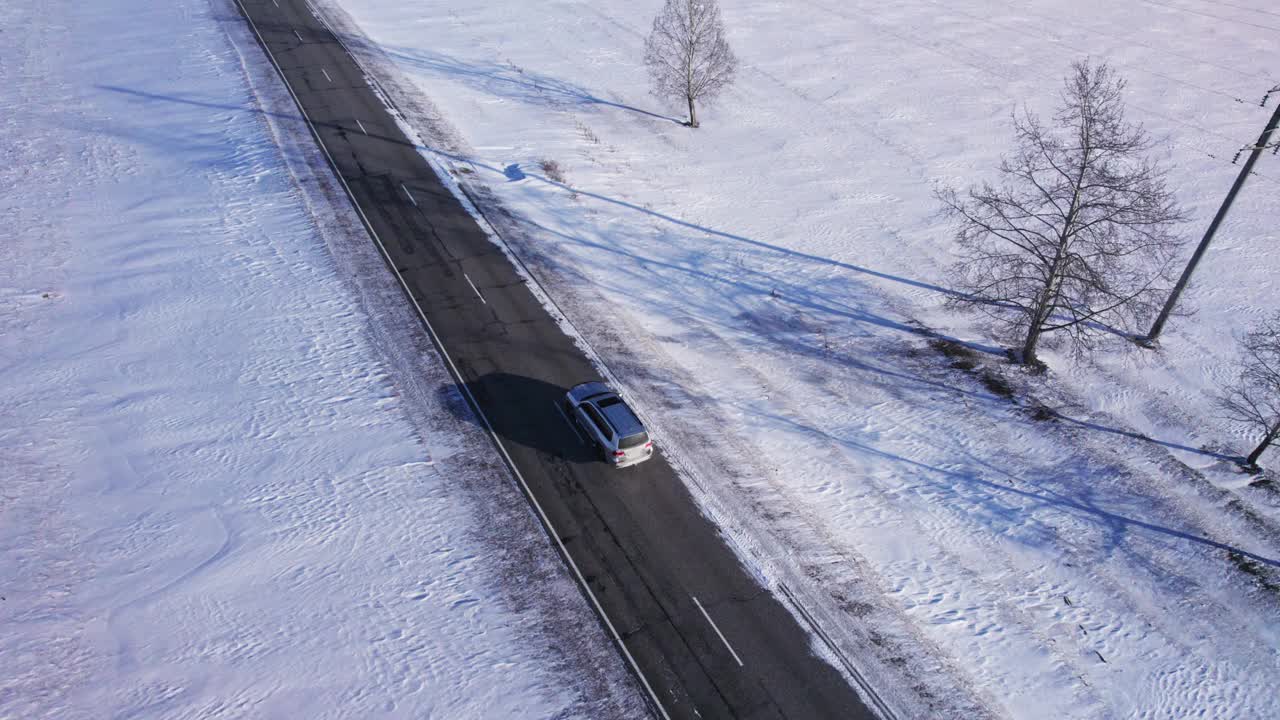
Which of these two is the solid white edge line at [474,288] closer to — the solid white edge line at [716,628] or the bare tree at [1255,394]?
the solid white edge line at [716,628]

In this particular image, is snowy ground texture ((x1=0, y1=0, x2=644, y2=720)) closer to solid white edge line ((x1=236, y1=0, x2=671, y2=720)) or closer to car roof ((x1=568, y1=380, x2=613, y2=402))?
solid white edge line ((x1=236, y1=0, x2=671, y2=720))

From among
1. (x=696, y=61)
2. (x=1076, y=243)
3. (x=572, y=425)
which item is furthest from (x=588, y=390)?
(x=696, y=61)

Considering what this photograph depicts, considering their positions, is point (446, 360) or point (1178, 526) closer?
point (1178, 526)

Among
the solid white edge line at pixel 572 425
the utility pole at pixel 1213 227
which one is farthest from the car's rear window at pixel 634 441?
the utility pole at pixel 1213 227

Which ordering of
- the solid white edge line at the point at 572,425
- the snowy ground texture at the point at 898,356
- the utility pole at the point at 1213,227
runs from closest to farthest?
the snowy ground texture at the point at 898,356
the solid white edge line at the point at 572,425
the utility pole at the point at 1213,227

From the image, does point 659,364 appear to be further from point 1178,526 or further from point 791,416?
point 1178,526

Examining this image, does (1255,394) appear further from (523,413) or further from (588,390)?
(523,413)

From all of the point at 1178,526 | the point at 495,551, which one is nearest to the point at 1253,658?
the point at 1178,526

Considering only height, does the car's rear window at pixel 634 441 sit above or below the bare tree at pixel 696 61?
below
